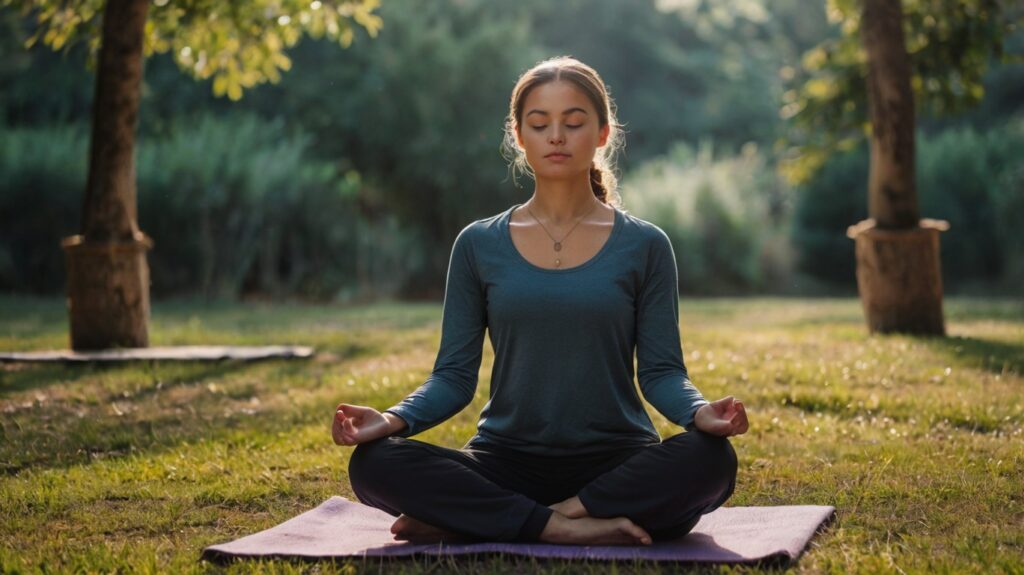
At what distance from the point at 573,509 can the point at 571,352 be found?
18.9 inches

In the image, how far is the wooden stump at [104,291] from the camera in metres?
8.48

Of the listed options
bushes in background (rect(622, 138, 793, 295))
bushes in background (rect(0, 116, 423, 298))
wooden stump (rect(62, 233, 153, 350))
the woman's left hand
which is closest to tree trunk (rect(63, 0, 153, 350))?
wooden stump (rect(62, 233, 153, 350))

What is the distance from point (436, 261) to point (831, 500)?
14.5m

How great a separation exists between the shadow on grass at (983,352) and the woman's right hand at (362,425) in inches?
202

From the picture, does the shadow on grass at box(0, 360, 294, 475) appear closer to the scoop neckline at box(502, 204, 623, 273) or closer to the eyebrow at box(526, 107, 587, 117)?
the scoop neckline at box(502, 204, 623, 273)

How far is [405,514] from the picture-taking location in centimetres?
366

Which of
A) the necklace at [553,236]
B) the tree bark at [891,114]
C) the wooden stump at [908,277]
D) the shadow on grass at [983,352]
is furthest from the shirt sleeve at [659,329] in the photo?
Answer: the tree bark at [891,114]

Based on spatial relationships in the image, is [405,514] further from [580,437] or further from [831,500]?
[831,500]

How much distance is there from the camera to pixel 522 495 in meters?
3.71

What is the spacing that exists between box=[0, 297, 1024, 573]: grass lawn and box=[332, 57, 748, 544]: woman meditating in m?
0.22

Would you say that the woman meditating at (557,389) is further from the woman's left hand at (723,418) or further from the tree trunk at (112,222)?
the tree trunk at (112,222)

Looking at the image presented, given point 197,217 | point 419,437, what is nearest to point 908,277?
point 419,437

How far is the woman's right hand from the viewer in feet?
11.5

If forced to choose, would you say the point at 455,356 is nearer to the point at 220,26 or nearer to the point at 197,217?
the point at 220,26
